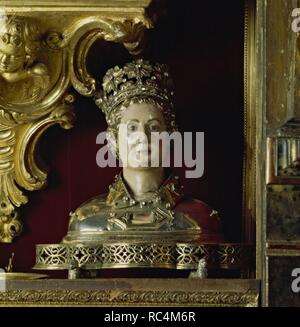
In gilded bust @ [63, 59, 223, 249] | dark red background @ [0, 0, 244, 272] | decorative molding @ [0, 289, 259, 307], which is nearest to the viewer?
decorative molding @ [0, 289, 259, 307]

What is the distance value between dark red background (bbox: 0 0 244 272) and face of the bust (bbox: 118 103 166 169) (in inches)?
7.8

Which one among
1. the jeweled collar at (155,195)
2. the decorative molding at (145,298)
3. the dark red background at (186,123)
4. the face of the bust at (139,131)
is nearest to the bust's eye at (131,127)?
the face of the bust at (139,131)

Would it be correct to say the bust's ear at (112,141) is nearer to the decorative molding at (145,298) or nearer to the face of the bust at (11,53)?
the face of the bust at (11,53)

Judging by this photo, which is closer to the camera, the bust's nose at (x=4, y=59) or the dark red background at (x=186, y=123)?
the bust's nose at (x=4, y=59)

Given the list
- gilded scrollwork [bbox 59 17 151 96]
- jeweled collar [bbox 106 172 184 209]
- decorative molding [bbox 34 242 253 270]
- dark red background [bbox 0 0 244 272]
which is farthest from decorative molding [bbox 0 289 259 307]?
gilded scrollwork [bbox 59 17 151 96]

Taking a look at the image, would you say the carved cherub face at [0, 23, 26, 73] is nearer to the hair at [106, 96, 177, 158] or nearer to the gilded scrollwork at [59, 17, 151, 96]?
the gilded scrollwork at [59, 17, 151, 96]

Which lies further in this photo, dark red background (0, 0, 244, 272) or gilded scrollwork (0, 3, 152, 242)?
dark red background (0, 0, 244, 272)

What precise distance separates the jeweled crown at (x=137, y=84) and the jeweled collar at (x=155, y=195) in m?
0.14

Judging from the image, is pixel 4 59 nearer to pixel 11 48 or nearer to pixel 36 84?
pixel 11 48

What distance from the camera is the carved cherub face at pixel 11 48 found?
163 inches

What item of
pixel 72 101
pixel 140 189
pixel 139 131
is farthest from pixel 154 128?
pixel 72 101

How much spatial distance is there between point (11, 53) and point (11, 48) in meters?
0.01

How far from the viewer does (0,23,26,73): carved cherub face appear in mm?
4152

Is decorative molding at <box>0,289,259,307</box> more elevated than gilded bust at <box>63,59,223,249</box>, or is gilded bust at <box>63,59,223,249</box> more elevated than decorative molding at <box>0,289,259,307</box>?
gilded bust at <box>63,59,223,249</box>
